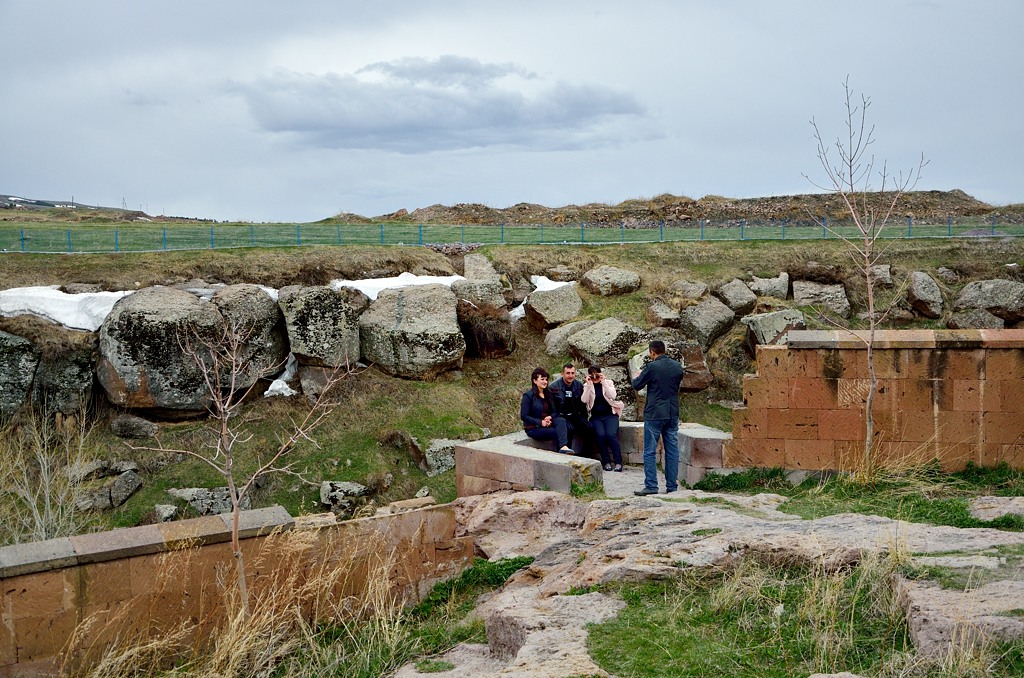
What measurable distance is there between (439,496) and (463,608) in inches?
406

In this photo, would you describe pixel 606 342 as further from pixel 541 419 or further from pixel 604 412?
pixel 541 419

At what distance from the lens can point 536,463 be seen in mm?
9930

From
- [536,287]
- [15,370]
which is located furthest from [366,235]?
[15,370]

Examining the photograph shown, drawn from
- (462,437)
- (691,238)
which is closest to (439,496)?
(462,437)

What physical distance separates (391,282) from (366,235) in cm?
560

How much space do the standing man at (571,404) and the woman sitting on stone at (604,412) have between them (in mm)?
93

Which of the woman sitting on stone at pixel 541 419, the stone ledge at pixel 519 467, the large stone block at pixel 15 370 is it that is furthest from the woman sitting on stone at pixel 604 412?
the large stone block at pixel 15 370

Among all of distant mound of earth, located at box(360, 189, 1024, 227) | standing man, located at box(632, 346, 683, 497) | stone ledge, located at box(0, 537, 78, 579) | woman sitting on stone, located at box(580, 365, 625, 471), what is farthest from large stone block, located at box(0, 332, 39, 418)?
distant mound of earth, located at box(360, 189, 1024, 227)

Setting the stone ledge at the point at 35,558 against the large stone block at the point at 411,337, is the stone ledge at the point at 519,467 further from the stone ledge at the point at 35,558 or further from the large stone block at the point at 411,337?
the large stone block at the point at 411,337

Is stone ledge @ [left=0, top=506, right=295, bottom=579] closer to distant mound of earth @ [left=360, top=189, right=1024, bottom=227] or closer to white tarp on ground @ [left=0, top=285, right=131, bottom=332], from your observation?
white tarp on ground @ [left=0, top=285, right=131, bottom=332]

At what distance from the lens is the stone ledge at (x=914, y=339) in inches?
369

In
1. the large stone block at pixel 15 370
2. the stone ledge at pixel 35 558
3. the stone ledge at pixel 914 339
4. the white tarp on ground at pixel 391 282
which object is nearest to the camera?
the stone ledge at pixel 35 558

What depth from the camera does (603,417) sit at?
1185 centimetres

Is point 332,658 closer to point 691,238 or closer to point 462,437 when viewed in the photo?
point 462,437
